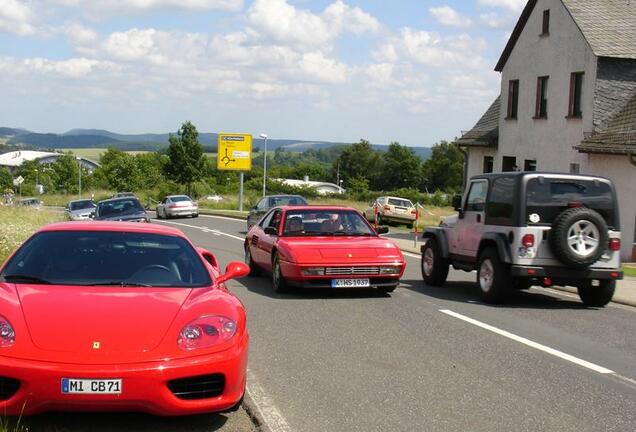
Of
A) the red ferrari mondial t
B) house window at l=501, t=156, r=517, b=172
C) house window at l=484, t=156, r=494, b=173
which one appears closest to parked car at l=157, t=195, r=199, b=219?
house window at l=484, t=156, r=494, b=173

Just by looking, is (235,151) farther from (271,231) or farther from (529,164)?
(271,231)

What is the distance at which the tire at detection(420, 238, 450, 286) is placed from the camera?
14273 mm

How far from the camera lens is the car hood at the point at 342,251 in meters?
12.1

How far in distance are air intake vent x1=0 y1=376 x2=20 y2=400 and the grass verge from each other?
951 centimetres

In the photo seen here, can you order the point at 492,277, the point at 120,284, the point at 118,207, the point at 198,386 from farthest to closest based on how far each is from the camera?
the point at 118,207 → the point at 492,277 → the point at 120,284 → the point at 198,386

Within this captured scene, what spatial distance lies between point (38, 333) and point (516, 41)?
91.9 feet

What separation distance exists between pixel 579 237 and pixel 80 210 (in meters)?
25.4

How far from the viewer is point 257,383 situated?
6719mm

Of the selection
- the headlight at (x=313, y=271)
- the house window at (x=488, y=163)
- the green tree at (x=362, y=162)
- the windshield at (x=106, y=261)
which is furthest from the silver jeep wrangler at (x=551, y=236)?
the green tree at (x=362, y=162)

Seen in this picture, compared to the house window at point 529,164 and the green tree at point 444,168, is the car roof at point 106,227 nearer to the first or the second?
the house window at point 529,164

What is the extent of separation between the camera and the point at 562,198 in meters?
11.7

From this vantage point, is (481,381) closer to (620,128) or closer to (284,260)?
(284,260)

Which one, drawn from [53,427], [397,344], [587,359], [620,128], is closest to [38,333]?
[53,427]

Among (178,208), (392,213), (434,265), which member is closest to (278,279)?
(434,265)
